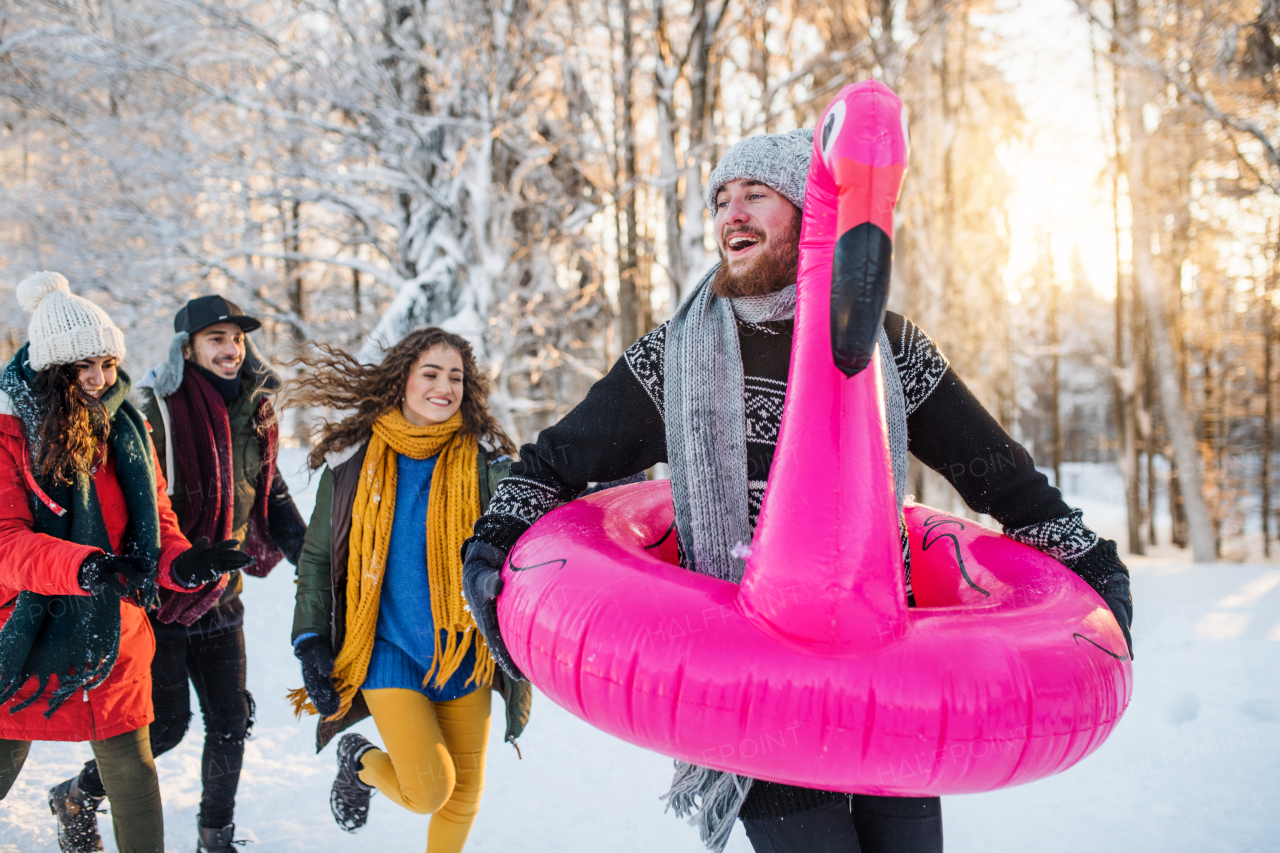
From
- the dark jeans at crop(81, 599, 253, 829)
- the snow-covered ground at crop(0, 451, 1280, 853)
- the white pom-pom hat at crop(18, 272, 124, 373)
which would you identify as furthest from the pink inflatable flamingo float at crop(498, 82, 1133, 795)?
the snow-covered ground at crop(0, 451, 1280, 853)

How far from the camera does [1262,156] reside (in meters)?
8.76

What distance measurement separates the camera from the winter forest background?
24.3ft

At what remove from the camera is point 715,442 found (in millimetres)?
1529

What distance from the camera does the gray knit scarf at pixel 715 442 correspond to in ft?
4.98

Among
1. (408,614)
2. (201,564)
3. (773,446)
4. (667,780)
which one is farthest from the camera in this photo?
(667,780)

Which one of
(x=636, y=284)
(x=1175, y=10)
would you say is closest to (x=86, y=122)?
(x=636, y=284)

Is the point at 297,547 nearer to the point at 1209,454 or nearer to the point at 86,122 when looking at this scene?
the point at 86,122

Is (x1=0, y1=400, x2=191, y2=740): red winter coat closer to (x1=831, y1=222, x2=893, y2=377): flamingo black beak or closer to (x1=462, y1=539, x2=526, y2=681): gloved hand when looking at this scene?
(x1=462, y1=539, x2=526, y2=681): gloved hand

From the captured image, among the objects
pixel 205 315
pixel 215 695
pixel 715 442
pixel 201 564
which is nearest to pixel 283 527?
pixel 215 695

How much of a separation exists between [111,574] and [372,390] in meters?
0.99

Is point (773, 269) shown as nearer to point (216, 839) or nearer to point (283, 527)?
point (283, 527)

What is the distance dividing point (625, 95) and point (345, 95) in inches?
138

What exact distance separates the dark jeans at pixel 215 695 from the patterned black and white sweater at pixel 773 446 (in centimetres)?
187

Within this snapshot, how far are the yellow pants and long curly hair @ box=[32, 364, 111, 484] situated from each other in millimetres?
1138
